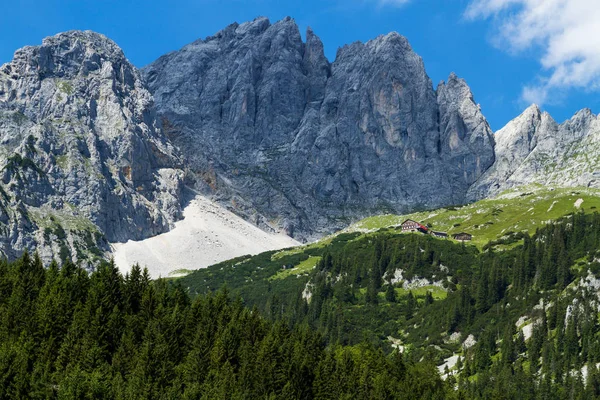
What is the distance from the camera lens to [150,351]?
358ft

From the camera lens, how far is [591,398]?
503 feet

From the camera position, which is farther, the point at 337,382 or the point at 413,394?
the point at 413,394

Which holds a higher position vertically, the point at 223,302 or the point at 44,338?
the point at 223,302

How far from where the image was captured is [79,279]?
12900cm

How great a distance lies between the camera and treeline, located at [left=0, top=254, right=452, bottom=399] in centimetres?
9931

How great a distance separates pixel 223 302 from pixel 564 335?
95.2 metres

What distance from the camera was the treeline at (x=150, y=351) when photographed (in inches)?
3910

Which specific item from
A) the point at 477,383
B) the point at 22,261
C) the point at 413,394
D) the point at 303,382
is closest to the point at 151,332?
the point at 303,382

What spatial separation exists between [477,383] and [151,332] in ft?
297

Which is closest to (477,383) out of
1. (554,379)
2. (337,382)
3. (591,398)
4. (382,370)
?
(554,379)

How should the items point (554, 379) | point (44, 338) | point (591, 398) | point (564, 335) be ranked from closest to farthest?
point (44, 338) → point (591, 398) → point (554, 379) → point (564, 335)

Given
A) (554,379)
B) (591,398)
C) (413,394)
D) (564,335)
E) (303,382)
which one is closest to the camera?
(303,382)

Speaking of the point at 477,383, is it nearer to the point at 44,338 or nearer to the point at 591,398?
the point at 591,398

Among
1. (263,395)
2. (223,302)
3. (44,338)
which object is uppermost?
(223,302)
